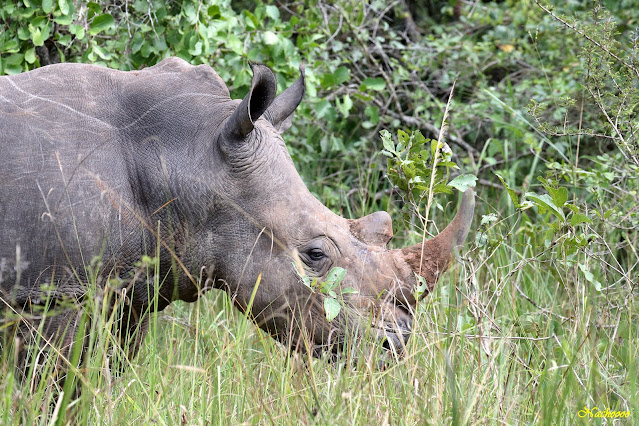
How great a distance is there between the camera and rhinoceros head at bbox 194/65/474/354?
3.60m

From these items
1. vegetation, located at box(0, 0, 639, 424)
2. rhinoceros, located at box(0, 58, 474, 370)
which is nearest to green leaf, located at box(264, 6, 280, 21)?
vegetation, located at box(0, 0, 639, 424)

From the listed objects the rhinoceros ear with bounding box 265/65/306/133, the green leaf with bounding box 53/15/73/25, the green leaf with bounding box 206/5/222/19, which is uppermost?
the green leaf with bounding box 53/15/73/25

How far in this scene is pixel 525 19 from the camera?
278 inches

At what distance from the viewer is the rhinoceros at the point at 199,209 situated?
3371mm

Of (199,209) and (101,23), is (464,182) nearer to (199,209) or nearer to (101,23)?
(199,209)

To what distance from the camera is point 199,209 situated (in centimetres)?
361

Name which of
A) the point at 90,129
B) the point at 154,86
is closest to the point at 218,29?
the point at 154,86

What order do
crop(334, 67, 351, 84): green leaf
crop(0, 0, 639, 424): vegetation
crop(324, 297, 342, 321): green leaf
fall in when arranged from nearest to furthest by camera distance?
crop(0, 0, 639, 424): vegetation < crop(324, 297, 342, 321): green leaf < crop(334, 67, 351, 84): green leaf

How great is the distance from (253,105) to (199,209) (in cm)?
49

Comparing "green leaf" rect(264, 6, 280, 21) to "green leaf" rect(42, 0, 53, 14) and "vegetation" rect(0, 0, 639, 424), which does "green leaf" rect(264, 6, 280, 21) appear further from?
"green leaf" rect(42, 0, 53, 14)

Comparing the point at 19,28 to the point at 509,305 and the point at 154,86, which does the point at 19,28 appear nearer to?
the point at 154,86

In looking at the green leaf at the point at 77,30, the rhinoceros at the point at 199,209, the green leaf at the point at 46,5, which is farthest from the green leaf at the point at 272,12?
the rhinoceros at the point at 199,209

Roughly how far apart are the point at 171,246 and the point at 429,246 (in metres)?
1.10

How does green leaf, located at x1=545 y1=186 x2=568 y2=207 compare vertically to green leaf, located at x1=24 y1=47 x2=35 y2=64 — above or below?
below
